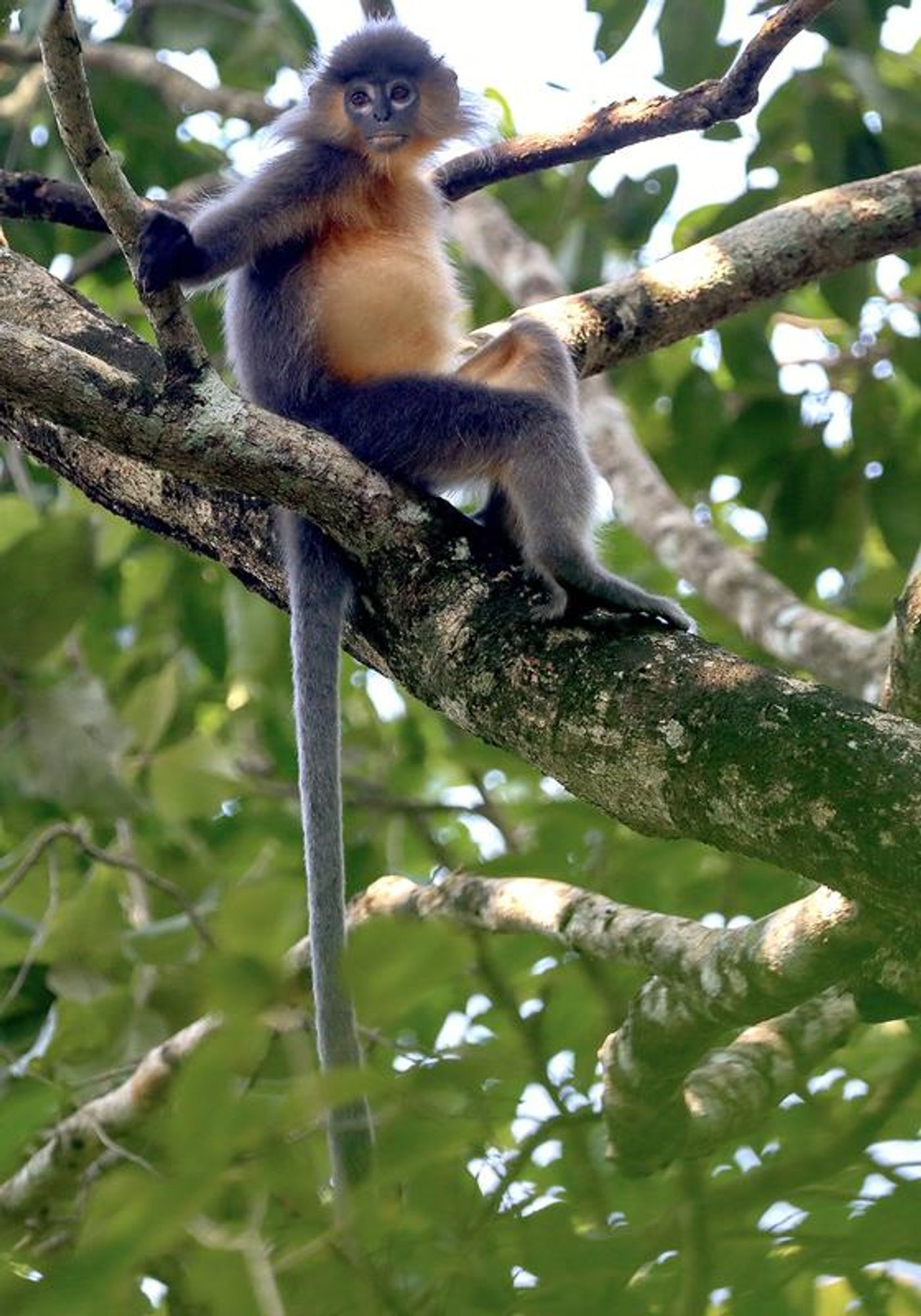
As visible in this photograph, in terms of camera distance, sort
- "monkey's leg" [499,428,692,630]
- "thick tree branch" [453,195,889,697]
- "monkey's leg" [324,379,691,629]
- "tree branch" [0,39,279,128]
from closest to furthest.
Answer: "monkey's leg" [499,428,692,630] → "monkey's leg" [324,379,691,629] → "thick tree branch" [453,195,889,697] → "tree branch" [0,39,279,128]

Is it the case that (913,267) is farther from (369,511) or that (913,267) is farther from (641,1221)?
(641,1221)

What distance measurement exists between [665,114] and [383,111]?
3.89 ft

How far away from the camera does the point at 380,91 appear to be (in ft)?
13.9

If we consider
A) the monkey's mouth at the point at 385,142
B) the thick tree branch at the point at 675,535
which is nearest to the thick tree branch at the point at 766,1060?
the thick tree branch at the point at 675,535

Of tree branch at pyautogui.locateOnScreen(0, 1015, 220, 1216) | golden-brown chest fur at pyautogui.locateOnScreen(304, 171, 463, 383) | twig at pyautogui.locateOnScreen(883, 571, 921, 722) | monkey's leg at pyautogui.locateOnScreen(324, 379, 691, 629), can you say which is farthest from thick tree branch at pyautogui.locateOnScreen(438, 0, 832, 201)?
tree branch at pyautogui.locateOnScreen(0, 1015, 220, 1216)

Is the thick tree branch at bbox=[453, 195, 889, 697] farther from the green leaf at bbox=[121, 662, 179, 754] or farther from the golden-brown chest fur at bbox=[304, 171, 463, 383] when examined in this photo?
the green leaf at bbox=[121, 662, 179, 754]

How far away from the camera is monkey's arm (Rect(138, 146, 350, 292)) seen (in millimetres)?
2646

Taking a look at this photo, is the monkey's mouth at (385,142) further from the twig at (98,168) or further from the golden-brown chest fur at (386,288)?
the twig at (98,168)

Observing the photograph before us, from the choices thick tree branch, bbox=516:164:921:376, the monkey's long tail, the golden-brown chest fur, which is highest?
the golden-brown chest fur

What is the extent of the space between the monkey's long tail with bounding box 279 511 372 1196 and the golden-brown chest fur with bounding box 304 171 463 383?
30.8 inches

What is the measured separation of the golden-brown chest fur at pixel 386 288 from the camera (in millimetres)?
3584

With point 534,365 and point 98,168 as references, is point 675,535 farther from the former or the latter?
point 98,168

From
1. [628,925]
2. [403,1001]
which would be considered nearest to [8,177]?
[628,925]

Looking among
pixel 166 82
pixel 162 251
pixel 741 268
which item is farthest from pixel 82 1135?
pixel 166 82
